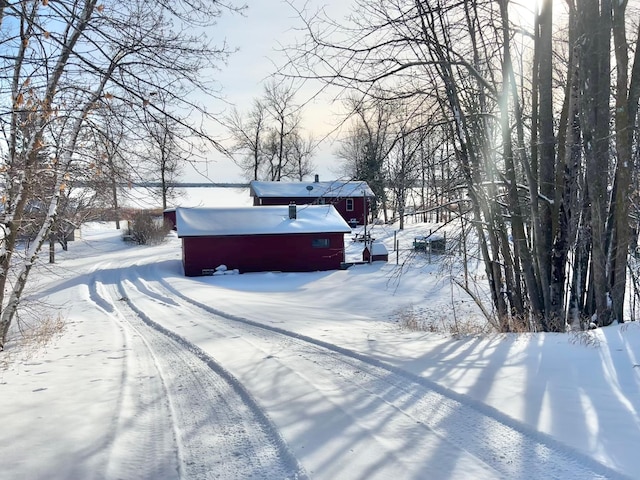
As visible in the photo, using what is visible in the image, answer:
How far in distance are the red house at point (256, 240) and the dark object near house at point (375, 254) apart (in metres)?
1.51

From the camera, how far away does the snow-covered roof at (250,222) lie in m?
27.2

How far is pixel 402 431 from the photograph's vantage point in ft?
11.1

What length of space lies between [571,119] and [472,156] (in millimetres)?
1944

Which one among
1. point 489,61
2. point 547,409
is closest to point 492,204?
point 489,61

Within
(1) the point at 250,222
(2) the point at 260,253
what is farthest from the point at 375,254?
(1) the point at 250,222

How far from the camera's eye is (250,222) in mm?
28641

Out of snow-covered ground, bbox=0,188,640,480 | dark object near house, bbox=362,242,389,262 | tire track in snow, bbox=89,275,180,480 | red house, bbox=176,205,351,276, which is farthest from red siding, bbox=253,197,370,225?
tire track in snow, bbox=89,275,180,480

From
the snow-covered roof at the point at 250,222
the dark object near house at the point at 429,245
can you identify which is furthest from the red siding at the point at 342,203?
the dark object near house at the point at 429,245

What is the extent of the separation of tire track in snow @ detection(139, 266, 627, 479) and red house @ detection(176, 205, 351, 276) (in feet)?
73.1

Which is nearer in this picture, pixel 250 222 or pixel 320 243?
pixel 250 222

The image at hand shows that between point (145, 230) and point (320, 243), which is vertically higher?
point (145, 230)

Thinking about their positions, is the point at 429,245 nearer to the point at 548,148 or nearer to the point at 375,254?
the point at 548,148

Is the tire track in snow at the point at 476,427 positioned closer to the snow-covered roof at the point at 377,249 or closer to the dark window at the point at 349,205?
the snow-covered roof at the point at 377,249

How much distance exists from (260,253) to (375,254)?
7.29 metres
